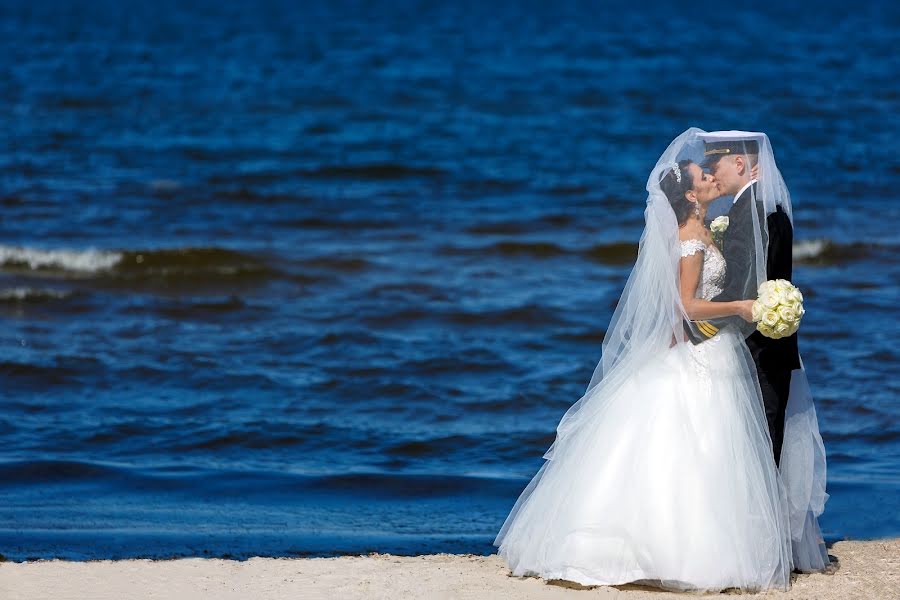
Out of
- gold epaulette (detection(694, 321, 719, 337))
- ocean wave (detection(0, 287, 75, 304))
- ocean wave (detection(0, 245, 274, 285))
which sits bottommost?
gold epaulette (detection(694, 321, 719, 337))

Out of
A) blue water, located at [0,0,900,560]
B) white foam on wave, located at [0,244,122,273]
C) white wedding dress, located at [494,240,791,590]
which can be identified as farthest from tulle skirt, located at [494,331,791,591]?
white foam on wave, located at [0,244,122,273]

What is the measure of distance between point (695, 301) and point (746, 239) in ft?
1.15

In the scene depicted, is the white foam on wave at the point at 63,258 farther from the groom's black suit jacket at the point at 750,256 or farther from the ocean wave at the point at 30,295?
the groom's black suit jacket at the point at 750,256

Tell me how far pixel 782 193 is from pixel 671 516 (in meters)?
1.53

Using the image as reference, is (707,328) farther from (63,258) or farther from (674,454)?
(63,258)

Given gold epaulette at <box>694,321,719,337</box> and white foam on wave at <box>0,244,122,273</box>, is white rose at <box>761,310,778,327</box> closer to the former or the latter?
gold epaulette at <box>694,321,719,337</box>

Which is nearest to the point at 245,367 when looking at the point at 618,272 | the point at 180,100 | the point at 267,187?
the point at 618,272

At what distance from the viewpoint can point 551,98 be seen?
30938mm

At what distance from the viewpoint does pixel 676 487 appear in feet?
16.6

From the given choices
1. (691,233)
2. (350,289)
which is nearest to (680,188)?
(691,233)

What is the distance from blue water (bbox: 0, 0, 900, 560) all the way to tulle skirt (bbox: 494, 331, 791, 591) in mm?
1226

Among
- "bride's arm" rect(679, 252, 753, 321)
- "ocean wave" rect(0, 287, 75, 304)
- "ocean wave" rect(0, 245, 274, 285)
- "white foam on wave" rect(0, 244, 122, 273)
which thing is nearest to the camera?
"bride's arm" rect(679, 252, 753, 321)

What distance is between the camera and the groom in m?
5.17

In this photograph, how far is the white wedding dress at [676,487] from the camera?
197 inches
